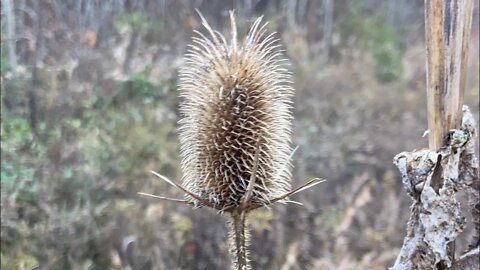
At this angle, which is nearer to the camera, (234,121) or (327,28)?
(234,121)

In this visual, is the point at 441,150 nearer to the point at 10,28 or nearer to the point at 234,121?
the point at 234,121

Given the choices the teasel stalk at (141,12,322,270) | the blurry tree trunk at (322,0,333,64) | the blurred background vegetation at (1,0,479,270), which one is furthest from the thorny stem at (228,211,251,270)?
the blurry tree trunk at (322,0,333,64)

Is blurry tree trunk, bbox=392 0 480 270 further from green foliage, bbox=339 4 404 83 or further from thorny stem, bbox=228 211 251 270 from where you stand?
green foliage, bbox=339 4 404 83

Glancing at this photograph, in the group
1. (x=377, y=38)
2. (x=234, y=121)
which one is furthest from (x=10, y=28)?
(x=377, y=38)

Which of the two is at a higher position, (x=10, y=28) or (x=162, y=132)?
(x=10, y=28)

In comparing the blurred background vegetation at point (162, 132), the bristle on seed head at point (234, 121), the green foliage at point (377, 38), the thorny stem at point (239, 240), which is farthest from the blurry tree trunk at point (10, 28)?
the green foliage at point (377, 38)

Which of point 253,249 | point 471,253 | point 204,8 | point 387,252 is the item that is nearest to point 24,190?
point 253,249

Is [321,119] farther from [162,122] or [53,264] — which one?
[53,264]
